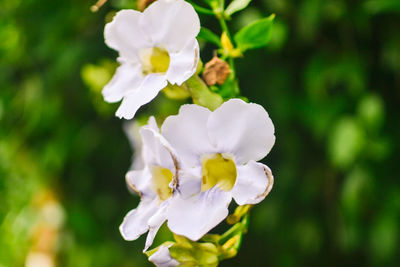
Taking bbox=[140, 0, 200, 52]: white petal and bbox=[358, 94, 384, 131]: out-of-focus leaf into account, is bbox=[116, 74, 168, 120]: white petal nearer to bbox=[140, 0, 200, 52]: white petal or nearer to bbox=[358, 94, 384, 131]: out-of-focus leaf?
bbox=[140, 0, 200, 52]: white petal

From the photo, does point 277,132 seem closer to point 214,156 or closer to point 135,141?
point 135,141

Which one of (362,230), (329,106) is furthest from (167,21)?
(362,230)

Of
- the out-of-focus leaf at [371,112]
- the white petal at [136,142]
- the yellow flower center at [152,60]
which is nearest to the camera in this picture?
the yellow flower center at [152,60]

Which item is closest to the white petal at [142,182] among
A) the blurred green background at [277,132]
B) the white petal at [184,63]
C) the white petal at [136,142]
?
the white petal at [184,63]

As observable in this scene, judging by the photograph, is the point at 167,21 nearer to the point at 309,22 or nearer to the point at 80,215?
the point at 309,22

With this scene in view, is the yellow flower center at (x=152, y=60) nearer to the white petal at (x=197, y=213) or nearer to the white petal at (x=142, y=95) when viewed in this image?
the white petal at (x=142, y=95)

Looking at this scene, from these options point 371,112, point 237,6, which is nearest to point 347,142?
point 371,112
